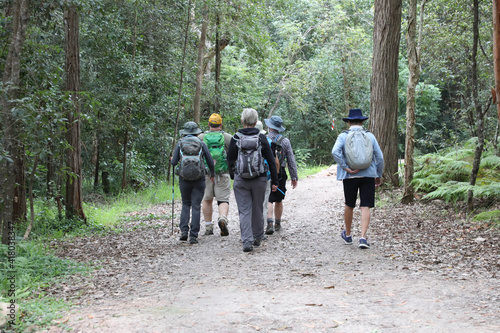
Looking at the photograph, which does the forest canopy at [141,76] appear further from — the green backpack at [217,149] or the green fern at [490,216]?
the green fern at [490,216]

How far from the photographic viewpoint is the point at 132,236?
9289mm

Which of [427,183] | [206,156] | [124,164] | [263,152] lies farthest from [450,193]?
[124,164]

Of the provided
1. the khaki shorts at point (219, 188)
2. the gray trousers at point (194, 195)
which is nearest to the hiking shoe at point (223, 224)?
the khaki shorts at point (219, 188)

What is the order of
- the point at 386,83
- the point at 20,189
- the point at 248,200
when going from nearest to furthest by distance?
the point at 248,200 < the point at 20,189 < the point at 386,83

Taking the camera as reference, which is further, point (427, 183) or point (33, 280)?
point (427, 183)

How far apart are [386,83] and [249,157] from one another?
250 inches

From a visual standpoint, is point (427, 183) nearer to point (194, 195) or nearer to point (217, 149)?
point (217, 149)

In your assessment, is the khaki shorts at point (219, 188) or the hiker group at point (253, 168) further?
the khaki shorts at point (219, 188)

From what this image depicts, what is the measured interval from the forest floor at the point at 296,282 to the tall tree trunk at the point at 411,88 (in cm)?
136

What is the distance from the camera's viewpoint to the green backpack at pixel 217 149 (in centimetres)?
819

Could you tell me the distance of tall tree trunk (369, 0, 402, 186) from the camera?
1174 cm

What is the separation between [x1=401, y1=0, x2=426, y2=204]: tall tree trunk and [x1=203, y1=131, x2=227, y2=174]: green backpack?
437cm

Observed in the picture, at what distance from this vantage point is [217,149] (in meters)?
8.20

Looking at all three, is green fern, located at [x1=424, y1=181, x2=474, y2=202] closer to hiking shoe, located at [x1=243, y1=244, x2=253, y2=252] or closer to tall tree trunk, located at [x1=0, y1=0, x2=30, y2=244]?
hiking shoe, located at [x1=243, y1=244, x2=253, y2=252]
